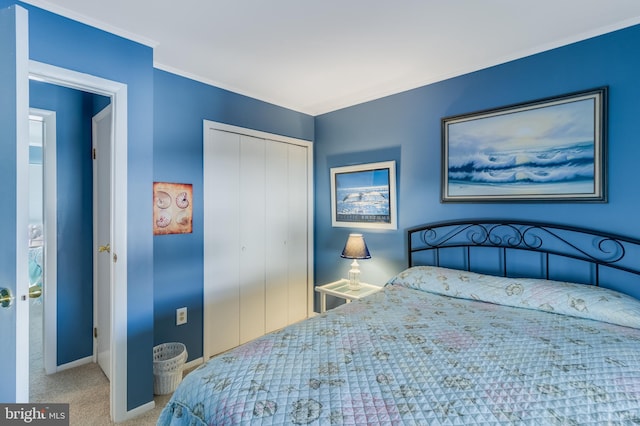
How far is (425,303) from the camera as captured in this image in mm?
2047

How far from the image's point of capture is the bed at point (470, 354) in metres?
1.02

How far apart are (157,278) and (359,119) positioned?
235cm

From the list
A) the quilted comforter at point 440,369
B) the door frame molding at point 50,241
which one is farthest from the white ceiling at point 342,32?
the quilted comforter at point 440,369

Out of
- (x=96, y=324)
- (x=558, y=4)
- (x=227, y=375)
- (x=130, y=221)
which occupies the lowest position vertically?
(x=96, y=324)

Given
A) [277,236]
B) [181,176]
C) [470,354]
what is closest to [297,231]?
[277,236]

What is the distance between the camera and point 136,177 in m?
2.01

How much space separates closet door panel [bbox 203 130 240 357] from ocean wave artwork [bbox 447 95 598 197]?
1.91 metres

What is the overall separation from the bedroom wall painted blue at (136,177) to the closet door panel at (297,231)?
156 centimetres

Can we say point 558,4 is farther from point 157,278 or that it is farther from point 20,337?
point 157,278

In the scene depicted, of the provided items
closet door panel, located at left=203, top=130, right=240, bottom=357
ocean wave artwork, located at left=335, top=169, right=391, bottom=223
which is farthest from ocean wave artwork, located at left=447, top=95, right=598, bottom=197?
closet door panel, located at left=203, top=130, right=240, bottom=357

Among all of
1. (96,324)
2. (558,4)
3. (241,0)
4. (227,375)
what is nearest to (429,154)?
(558,4)

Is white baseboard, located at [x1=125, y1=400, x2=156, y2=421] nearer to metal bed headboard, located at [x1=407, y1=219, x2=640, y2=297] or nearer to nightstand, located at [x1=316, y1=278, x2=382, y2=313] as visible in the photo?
nightstand, located at [x1=316, y1=278, x2=382, y2=313]

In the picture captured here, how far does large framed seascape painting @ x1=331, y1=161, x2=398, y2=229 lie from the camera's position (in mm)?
2957

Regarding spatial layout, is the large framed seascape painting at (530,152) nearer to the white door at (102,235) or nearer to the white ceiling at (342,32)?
the white ceiling at (342,32)
